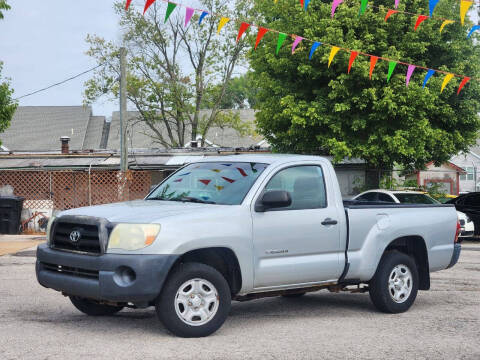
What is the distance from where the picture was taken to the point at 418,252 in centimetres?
913

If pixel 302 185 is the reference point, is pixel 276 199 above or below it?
below

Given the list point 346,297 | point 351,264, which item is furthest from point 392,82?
point 351,264

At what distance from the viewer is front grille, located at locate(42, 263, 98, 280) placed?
6758 millimetres

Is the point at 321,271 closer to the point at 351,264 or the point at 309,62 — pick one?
the point at 351,264

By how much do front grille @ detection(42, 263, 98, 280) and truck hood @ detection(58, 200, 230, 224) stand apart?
20.6 inches

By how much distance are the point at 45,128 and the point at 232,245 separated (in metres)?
46.0

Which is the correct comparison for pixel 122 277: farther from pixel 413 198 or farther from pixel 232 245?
pixel 413 198

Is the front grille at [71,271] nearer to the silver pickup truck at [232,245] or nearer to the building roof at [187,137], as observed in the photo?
the silver pickup truck at [232,245]

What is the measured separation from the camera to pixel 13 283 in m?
11.2

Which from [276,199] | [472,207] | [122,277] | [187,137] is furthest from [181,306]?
[187,137]

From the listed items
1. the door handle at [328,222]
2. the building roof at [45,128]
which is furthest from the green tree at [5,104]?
the building roof at [45,128]

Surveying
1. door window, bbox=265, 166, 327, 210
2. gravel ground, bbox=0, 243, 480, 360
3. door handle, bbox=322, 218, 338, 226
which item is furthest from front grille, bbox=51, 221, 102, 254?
door handle, bbox=322, 218, 338, 226

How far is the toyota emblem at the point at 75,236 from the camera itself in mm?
6934

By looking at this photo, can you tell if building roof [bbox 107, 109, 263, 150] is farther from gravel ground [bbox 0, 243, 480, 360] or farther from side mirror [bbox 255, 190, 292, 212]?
side mirror [bbox 255, 190, 292, 212]
